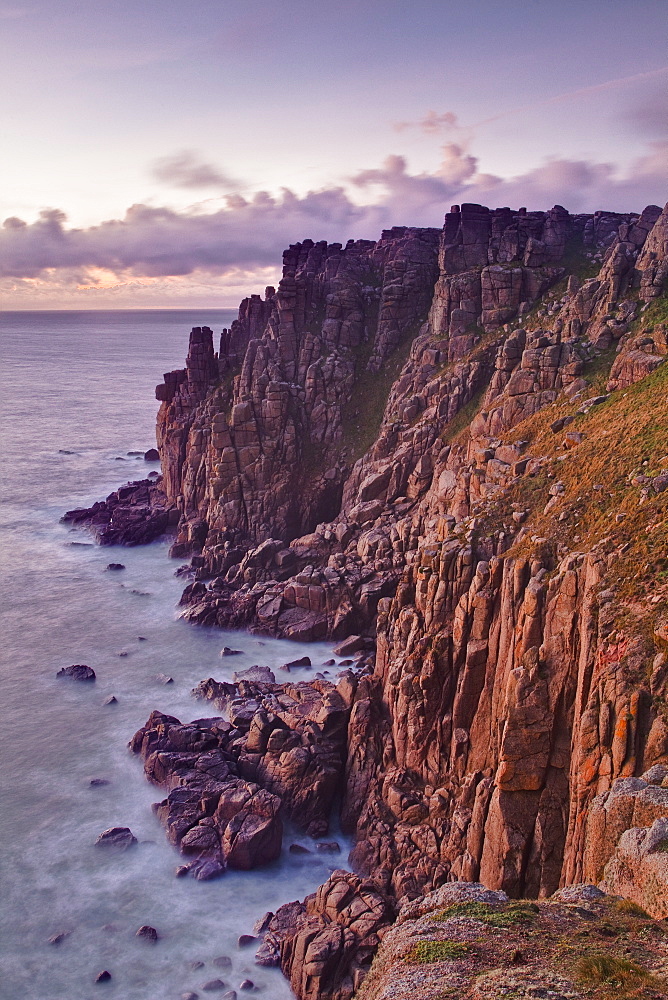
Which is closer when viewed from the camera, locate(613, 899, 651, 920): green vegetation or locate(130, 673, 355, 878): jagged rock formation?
locate(613, 899, 651, 920): green vegetation

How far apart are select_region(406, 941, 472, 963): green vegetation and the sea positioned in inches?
656

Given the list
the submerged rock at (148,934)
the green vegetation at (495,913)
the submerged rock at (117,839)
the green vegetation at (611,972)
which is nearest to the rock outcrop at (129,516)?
the submerged rock at (117,839)

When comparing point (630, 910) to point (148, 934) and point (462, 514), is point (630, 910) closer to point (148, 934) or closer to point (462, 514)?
point (148, 934)

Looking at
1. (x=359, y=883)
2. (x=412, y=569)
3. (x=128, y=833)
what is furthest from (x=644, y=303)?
(x=128, y=833)

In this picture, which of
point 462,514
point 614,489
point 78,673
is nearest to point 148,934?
point 78,673

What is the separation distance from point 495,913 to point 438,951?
2.32 meters

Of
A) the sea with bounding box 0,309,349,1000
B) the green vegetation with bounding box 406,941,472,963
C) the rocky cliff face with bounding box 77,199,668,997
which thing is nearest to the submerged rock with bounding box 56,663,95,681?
the sea with bounding box 0,309,349,1000

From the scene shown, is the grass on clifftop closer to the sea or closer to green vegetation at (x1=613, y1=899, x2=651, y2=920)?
green vegetation at (x1=613, y1=899, x2=651, y2=920)

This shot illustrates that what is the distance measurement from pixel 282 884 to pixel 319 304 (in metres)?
67.2

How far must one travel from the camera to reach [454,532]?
1759 inches

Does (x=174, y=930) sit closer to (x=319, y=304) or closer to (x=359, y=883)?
(x=359, y=883)

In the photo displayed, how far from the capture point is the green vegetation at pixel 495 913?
19.0 metres

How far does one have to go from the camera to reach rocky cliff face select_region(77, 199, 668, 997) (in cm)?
3053

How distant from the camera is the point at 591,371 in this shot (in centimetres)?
5697
